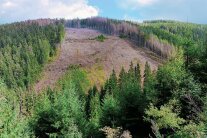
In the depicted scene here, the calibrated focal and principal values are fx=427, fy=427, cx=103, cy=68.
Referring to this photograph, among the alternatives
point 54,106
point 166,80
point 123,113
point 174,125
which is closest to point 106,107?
point 123,113

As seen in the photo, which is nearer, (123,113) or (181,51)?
(181,51)

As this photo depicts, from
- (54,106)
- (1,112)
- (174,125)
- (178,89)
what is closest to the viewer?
(1,112)

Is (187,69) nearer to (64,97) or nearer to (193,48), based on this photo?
(193,48)

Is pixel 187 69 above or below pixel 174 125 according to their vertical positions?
above

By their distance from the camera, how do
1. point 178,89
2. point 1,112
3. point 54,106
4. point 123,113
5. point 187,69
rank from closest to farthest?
1. point 1,112
2. point 178,89
3. point 187,69
4. point 123,113
5. point 54,106

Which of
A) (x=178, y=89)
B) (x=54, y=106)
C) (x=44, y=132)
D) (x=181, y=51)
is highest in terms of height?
(x=181, y=51)

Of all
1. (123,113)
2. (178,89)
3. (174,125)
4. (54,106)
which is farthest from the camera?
(54,106)

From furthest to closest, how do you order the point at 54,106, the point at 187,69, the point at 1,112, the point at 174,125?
the point at 54,106
the point at 187,69
the point at 174,125
the point at 1,112

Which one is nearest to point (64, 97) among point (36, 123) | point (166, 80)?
point (36, 123)

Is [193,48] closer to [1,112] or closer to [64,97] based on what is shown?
[64,97]
